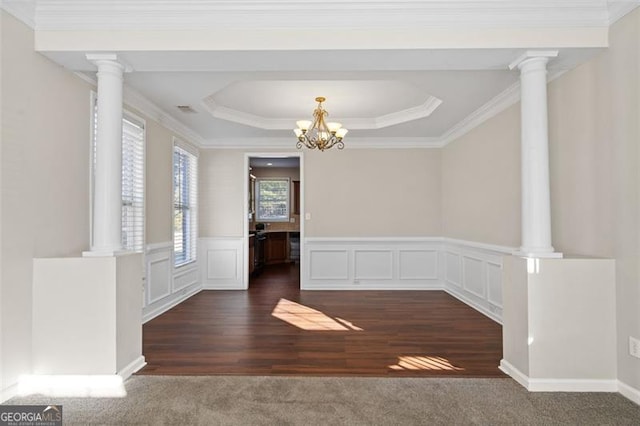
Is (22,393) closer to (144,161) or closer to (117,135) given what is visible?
(117,135)

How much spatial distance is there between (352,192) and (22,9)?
480cm

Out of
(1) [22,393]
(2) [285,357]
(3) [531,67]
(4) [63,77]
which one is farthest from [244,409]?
(3) [531,67]

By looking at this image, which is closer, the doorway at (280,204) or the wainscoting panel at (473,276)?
the wainscoting panel at (473,276)

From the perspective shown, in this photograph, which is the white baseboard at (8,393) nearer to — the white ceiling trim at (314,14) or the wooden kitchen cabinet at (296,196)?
the white ceiling trim at (314,14)

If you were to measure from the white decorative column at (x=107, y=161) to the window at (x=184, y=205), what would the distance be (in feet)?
8.00

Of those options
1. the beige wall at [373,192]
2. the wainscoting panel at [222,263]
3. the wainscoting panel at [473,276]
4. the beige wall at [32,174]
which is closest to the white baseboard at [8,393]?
the beige wall at [32,174]

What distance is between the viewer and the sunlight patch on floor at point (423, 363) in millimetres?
3031

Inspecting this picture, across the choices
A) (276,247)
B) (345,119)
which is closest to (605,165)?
(345,119)

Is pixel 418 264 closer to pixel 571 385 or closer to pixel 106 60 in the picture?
pixel 571 385

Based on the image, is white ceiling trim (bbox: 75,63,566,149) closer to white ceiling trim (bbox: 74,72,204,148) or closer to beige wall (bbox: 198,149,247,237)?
white ceiling trim (bbox: 74,72,204,148)

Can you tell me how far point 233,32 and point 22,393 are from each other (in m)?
3.01

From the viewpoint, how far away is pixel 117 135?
2.92 meters

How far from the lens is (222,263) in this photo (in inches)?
251

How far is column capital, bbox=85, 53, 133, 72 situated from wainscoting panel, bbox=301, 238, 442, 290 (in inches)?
161
